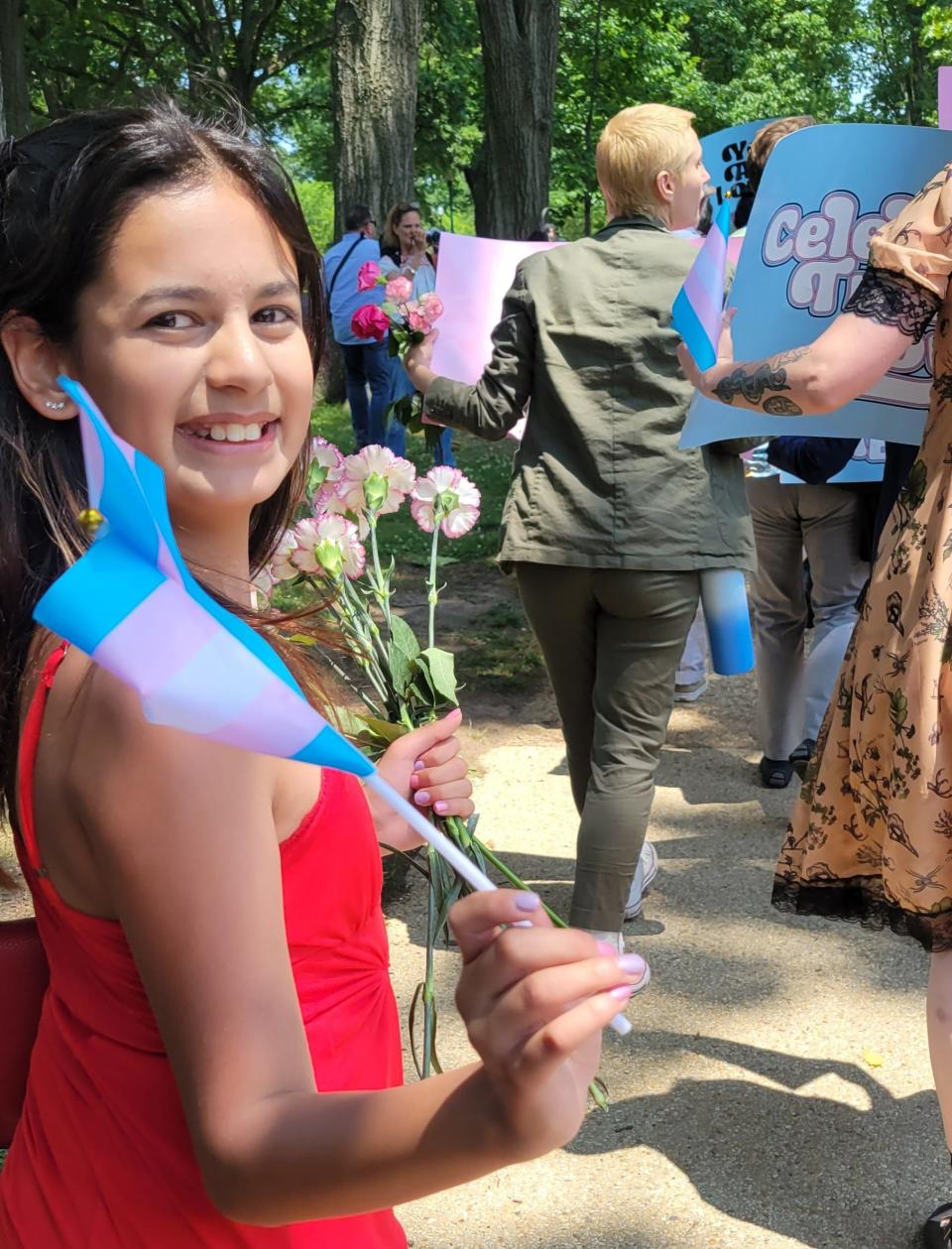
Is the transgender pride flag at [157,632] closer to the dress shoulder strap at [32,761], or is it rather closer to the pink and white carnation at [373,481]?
the dress shoulder strap at [32,761]

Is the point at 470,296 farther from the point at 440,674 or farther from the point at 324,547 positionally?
the point at 440,674

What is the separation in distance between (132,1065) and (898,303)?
166cm

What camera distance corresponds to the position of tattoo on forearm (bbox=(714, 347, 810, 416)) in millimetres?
2303

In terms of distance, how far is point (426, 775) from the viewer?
1.46 meters

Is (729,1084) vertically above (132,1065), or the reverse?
(132,1065)

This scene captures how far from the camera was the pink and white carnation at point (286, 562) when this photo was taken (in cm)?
204

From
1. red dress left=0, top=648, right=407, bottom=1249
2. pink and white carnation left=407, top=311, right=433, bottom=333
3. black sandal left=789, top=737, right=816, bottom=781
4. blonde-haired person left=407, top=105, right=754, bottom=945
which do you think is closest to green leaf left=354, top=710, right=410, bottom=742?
red dress left=0, top=648, right=407, bottom=1249

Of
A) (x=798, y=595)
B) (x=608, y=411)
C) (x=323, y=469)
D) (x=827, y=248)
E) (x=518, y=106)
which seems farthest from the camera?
(x=518, y=106)

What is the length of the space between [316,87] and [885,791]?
32.0 meters

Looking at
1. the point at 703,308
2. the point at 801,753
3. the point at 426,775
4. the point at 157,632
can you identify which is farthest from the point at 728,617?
the point at 157,632

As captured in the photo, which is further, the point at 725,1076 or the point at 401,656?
the point at 725,1076

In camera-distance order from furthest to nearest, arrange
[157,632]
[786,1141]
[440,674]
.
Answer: [786,1141] → [440,674] → [157,632]

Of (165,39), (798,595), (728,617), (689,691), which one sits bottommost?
(689,691)

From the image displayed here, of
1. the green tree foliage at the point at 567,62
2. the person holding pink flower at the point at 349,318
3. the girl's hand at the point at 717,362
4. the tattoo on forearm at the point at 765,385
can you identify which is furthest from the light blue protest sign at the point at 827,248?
the green tree foliage at the point at 567,62
